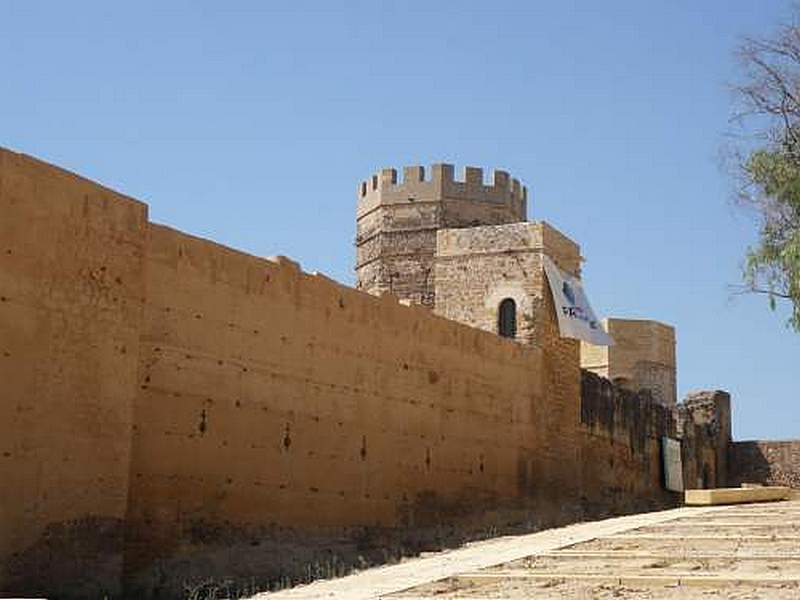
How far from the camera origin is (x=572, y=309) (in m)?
26.2

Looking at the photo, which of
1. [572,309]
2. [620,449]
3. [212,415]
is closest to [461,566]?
[212,415]

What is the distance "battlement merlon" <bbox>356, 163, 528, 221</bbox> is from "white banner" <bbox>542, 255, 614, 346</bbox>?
1015cm

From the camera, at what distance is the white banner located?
→ 25734 mm

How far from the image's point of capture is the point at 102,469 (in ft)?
39.1

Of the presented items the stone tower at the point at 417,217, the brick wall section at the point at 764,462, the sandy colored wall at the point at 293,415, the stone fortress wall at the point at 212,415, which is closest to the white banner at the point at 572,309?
the stone fortress wall at the point at 212,415

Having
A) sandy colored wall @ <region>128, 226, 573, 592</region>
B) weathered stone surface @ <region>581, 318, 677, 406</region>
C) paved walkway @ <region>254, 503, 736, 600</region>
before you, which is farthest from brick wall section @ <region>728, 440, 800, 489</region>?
paved walkway @ <region>254, 503, 736, 600</region>

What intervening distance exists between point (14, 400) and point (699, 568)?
6476 millimetres

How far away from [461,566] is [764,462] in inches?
1088

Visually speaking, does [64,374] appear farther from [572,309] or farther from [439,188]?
[439,188]

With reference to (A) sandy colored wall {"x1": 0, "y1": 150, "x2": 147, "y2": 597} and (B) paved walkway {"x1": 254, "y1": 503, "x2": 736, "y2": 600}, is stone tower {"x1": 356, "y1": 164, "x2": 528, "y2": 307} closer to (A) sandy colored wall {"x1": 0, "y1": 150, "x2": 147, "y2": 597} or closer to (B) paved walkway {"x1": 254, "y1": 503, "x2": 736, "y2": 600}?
(B) paved walkway {"x1": 254, "y1": 503, "x2": 736, "y2": 600}

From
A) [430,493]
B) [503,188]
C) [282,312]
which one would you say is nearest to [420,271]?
[503,188]

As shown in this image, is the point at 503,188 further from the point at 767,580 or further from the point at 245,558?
the point at 767,580

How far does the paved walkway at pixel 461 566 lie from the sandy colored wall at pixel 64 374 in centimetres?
190

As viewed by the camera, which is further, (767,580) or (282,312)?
(282,312)
